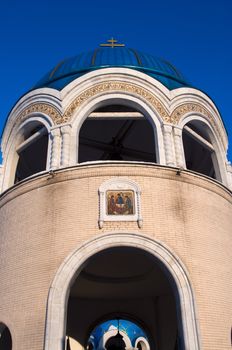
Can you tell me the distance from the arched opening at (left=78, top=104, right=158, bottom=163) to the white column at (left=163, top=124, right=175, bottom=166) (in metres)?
2.72

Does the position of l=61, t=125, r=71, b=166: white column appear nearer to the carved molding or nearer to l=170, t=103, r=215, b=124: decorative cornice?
the carved molding

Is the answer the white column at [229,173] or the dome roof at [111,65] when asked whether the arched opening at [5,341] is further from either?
the white column at [229,173]

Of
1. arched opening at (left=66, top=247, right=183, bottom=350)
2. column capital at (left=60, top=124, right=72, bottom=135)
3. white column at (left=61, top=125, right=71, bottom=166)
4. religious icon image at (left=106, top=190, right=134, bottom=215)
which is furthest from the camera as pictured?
arched opening at (left=66, top=247, right=183, bottom=350)

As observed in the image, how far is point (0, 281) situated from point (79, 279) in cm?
336

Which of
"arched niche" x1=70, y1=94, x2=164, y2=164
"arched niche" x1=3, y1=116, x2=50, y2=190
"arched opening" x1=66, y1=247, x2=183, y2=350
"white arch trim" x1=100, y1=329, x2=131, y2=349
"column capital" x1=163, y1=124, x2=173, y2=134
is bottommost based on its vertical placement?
"arched opening" x1=66, y1=247, x2=183, y2=350

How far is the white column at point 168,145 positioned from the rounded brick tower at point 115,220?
3cm

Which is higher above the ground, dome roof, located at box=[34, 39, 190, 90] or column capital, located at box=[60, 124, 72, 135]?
dome roof, located at box=[34, 39, 190, 90]

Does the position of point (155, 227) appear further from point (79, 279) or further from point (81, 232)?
point (79, 279)

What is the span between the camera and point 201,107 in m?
11.2

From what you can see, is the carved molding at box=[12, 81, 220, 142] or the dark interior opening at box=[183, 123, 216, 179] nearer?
the carved molding at box=[12, 81, 220, 142]

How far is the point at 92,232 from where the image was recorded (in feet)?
26.5

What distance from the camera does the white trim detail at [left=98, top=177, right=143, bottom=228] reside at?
8219 mm

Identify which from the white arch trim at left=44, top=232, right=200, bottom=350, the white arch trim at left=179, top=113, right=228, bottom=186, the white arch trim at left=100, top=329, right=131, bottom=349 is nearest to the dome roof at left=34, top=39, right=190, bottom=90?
the white arch trim at left=179, top=113, right=228, bottom=186

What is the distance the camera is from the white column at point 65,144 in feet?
30.9
